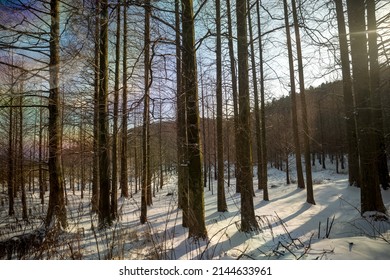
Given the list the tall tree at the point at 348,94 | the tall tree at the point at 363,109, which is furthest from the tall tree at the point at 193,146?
the tall tree at the point at 363,109

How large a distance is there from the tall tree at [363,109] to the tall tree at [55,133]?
5.82m

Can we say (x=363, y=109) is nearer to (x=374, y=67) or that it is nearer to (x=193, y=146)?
(x=374, y=67)

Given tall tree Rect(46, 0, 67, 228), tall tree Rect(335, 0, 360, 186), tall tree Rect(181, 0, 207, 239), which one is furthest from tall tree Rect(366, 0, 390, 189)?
tall tree Rect(46, 0, 67, 228)

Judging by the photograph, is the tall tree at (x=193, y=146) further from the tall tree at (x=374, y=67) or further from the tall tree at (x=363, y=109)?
the tall tree at (x=374, y=67)

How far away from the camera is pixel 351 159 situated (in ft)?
30.4

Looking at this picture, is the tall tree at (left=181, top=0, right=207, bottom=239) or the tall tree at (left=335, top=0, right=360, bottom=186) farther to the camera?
the tall tree at (left=335, top=0, right=360, bottom=186)

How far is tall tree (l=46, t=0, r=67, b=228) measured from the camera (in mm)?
4141

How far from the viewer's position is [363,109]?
410 centimetres

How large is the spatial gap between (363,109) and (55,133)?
6.70m

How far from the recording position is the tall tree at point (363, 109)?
399 cm

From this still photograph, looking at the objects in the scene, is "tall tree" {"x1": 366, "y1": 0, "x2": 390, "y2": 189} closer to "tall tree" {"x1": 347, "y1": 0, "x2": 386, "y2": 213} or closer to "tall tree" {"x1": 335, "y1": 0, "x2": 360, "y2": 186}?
"tall tree" {"x1": 347, "y1": 0, "x2": 386, "y2": 213}

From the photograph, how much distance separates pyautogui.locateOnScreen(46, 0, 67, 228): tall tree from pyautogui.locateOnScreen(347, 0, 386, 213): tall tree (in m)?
5.82
